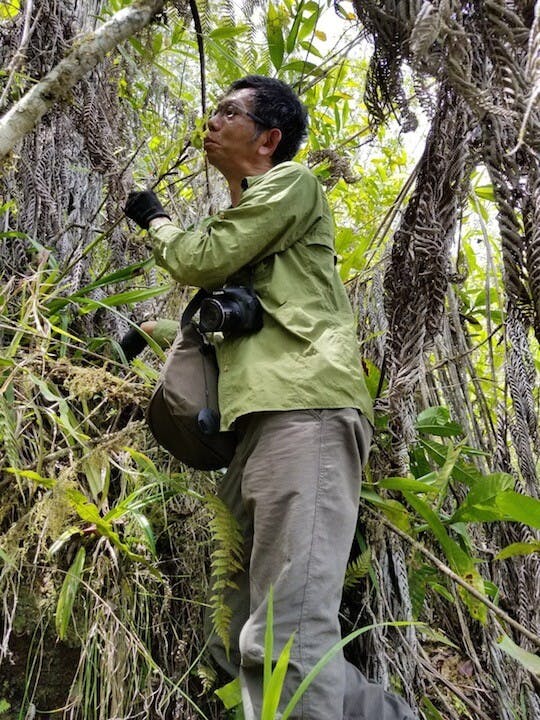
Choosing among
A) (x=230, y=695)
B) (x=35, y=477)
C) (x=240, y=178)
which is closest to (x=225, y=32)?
(x=240, y=178)

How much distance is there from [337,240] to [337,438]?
52.9 inches

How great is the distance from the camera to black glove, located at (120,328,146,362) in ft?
7.79

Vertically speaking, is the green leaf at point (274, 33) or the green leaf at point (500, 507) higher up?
the green leaf at point (274, 33)

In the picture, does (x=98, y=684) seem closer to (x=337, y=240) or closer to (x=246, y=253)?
(x=246, y=253)

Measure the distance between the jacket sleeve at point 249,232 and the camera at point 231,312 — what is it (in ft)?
0.28

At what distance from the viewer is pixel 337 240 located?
280 centimetres

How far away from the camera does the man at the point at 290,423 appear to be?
1.53 meters

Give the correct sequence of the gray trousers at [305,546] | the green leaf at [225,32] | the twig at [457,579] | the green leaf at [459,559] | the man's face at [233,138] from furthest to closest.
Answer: the green leaf at [225,32] → the man's face at [233,138] → the green leaf at [459,559] → the twig at [457,579] → the gray trousers at [305,546]

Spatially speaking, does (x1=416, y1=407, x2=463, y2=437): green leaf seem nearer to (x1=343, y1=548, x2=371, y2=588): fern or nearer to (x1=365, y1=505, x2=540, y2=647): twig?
(x1=365, y1=505, x2=540, y2=647): twig

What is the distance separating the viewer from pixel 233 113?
7.05 feet

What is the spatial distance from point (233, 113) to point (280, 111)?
16cm

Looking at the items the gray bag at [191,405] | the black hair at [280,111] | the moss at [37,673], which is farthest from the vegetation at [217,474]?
the black hair at [280,111]

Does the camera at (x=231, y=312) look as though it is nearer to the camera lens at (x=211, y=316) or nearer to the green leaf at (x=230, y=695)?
the camera lens at (x=211, y=316)

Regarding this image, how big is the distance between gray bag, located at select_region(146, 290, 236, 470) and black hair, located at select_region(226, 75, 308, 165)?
0.68 m
